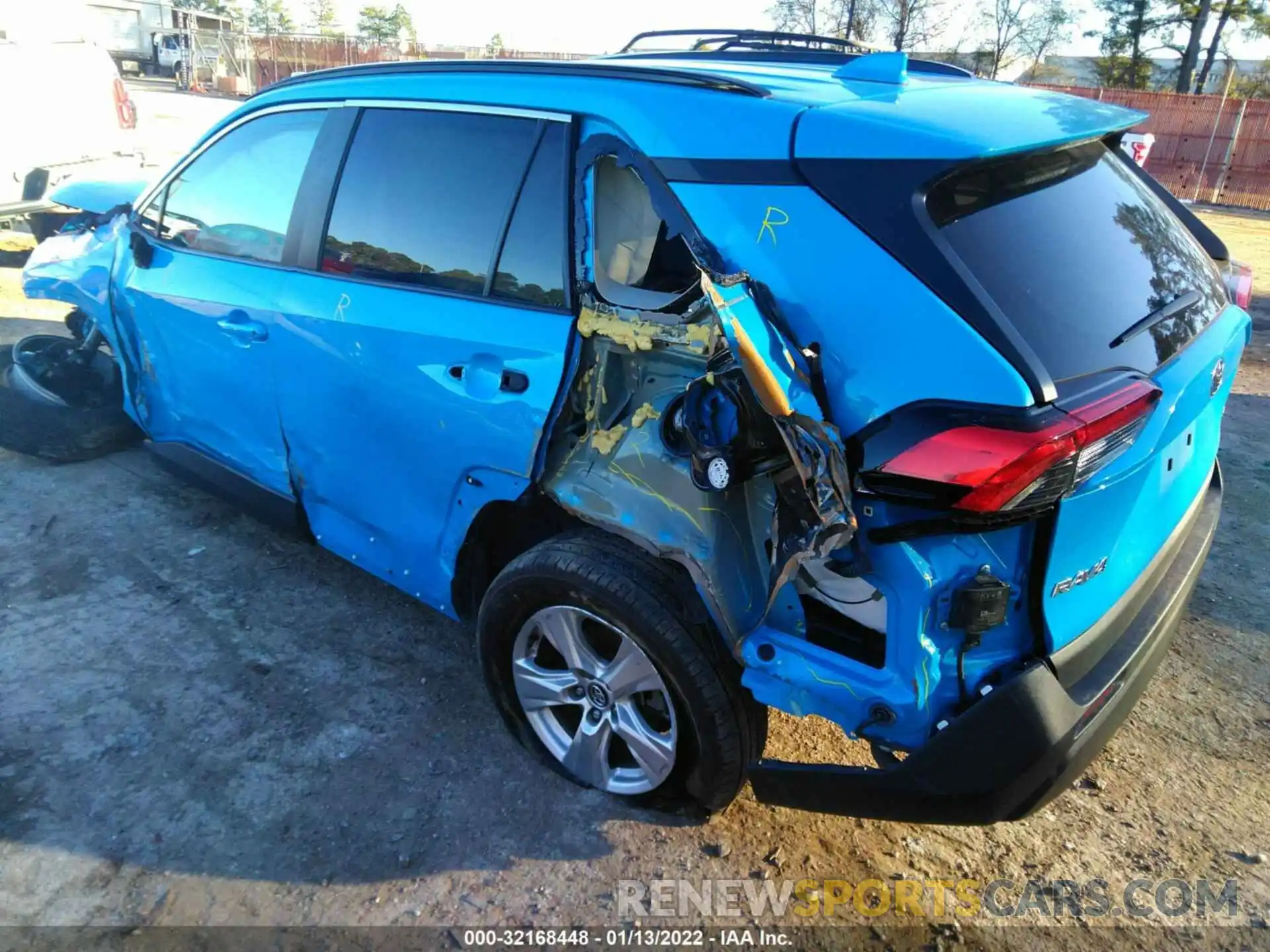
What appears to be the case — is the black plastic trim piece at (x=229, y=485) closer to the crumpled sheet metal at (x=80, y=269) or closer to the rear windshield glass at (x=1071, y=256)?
the crumpled sheet metal at (x=80, y=269)

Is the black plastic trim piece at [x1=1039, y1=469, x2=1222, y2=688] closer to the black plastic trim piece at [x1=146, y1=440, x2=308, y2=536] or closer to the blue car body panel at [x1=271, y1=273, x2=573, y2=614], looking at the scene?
the blue car body panel at [x1=271, y1=273, x2=573, y2=614]

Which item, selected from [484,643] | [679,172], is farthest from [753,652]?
[679,172]

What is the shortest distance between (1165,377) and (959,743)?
104 centimetres

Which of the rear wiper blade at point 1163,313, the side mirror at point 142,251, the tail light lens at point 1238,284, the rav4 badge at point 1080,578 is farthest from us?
the side mirror at point 142,251

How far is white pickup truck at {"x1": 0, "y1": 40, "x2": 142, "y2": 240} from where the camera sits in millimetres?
7797

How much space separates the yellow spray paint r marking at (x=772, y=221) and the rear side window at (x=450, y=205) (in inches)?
24.5

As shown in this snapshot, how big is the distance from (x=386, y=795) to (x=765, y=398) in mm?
1725

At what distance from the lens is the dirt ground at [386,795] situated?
2.35 meters

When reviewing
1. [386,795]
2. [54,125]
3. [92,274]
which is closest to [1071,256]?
[386,795]

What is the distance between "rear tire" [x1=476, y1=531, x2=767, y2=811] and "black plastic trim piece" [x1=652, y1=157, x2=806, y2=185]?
0.97 metres

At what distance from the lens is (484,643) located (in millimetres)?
2744

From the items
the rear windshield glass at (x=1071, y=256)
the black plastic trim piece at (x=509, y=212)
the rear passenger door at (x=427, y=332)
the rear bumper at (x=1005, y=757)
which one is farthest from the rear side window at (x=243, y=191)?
the rear bumper at (x=1005, y=757)

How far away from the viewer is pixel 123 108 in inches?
357

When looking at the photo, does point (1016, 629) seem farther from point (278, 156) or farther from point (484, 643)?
point (278, 156)
